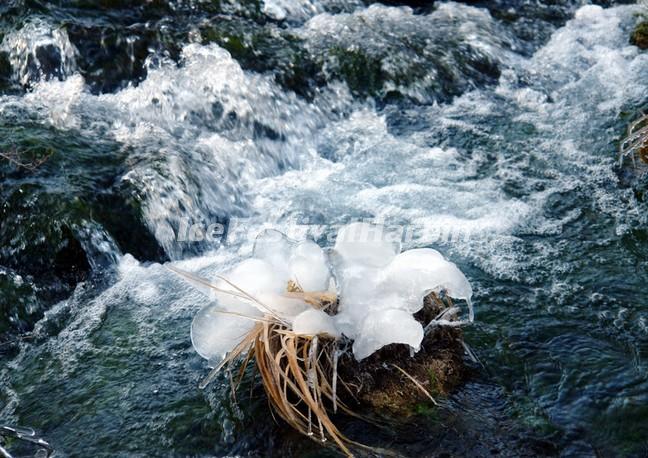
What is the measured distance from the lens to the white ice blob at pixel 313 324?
3162 millimetres

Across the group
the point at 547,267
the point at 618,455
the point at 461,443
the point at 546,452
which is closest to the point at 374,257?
the point at 461,443

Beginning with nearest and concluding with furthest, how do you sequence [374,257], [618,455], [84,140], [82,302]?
[618,455], [374,257], [82,302], [84,140]

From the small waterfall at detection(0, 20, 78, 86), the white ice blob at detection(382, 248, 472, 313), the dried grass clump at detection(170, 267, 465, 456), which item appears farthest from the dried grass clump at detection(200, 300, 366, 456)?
the small waterfall at detection(0, 20, 78, 86)

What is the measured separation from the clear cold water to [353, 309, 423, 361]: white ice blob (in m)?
0.39

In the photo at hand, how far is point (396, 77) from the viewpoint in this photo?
26.4 feet

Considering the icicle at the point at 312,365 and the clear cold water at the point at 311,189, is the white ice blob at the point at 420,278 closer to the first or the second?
the icicle at the point at 312,365

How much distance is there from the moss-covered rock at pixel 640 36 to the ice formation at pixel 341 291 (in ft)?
20.7

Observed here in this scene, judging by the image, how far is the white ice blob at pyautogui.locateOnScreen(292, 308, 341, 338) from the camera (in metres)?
3.16

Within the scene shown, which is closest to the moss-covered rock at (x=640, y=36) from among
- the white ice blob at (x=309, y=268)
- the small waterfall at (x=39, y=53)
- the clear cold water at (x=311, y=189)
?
the clear cold water at (x=311, y=189)

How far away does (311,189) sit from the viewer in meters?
6.41

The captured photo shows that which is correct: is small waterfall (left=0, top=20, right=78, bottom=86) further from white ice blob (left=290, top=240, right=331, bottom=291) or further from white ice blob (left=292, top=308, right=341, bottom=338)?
white ice blob (left=292, top=308, right=341, bottom=338)

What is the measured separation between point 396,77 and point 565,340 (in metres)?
4.79

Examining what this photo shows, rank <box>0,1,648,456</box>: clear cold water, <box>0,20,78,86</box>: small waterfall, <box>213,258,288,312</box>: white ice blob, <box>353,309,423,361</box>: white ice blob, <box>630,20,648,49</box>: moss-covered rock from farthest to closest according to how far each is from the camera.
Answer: <box>630,20,648,49</box>: moss-covered rock < <box>0,20,78,86</box>: small waterfall < <box>0,1,648,456</box>: clear cold water < <box>213,258,288,312</box>: white ice blob < <box>353,309,423,361</box>: white ice blob

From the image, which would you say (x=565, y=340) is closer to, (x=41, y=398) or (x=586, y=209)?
(x=586, y=209)
